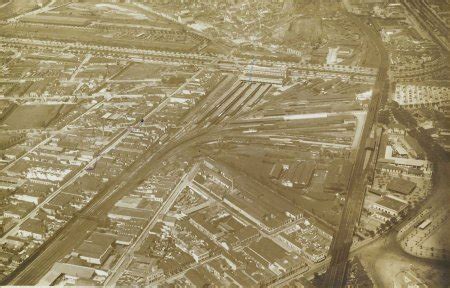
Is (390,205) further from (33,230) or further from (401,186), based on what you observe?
(33,230)

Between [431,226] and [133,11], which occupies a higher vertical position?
[133,11]

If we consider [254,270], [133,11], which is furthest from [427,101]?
[133,11]

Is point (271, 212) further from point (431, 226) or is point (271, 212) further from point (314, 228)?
point (431, 226)

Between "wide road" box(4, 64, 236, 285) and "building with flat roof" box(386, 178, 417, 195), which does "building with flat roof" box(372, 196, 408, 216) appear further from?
"wide road" box(4, 64, 236, 285)

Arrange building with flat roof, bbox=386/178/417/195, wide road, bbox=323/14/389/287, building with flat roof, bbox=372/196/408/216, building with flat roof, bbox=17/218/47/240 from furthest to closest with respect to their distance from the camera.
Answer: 1. building with flat roof, bbox=386/178/417/195
2. building with flat roof, bbox=372/196/408/216
3. building with flat roof, bbox=17/218/47/240
4. wide road, bbox=323/14/389/287

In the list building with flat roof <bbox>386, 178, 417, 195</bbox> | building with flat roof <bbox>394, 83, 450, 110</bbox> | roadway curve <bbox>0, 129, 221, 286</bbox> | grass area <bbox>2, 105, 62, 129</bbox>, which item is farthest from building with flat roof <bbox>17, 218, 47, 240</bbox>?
building with flat roof <bbox>394, 83, 450, 110</bbox>

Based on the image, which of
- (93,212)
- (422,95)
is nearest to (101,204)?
(93,212)
